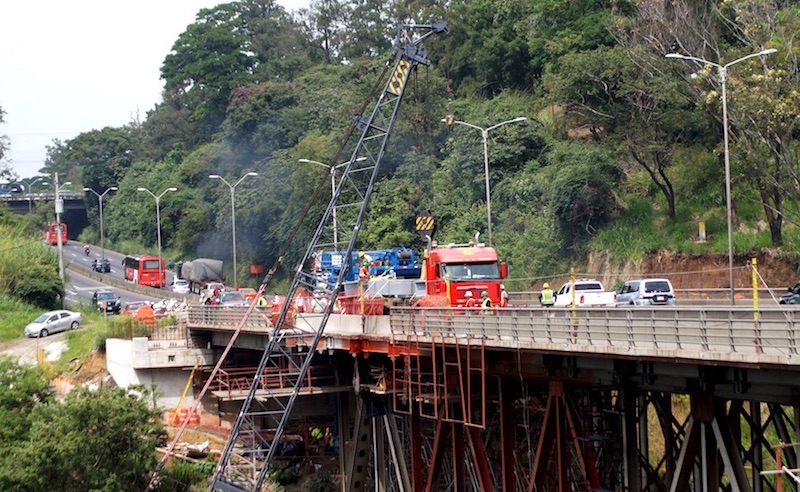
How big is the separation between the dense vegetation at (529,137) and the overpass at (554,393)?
11.6m

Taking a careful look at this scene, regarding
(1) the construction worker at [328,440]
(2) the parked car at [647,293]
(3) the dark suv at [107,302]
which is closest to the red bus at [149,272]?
(3) the dark suv at [107,302]

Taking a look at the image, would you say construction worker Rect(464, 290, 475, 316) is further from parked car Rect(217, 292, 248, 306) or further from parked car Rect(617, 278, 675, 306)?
parked car Rect(217, 292, 248, 306)

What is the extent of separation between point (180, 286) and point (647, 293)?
61.0 metres

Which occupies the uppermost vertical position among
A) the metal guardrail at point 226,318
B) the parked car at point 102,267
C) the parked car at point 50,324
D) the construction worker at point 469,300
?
the construction worker at point 469,300

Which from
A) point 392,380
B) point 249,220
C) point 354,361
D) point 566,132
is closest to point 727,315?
point 392,380

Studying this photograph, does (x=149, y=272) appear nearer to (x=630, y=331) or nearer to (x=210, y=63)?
(x=210, y=63)

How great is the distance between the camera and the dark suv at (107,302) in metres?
77.1

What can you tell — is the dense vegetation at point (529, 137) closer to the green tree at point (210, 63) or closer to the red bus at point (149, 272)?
the green tree at point (210, 63)

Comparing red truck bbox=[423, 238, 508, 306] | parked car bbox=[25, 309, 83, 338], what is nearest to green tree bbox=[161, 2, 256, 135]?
parked car bbox=[25, 309, 83, 338]

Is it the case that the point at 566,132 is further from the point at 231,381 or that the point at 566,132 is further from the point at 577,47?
the point at 231,381

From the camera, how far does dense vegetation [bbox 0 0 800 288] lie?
174 ft

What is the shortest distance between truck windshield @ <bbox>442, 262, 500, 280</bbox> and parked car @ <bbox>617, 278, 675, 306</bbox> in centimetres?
664

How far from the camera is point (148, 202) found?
402 ft

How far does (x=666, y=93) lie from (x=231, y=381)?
2659 centimetres
